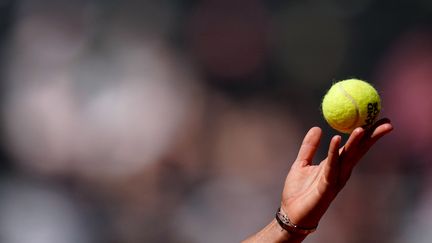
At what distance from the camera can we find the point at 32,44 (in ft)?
14.9

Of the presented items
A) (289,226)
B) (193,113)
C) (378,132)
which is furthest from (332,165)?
(193,113)

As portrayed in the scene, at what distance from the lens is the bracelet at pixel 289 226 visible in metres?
2.35

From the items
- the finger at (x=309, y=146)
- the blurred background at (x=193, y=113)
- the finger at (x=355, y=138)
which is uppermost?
the finger at (x=355, y=138)

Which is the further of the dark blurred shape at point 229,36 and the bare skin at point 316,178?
the dark blurred shape at point 229,36

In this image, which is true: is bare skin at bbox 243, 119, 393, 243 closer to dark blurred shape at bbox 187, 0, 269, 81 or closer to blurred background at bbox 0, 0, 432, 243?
blurred background at bbox 0, 0, 432, 243

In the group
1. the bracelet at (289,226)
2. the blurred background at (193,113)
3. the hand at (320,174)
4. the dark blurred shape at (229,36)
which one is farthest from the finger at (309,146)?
the dark blurred shape at (229,36)

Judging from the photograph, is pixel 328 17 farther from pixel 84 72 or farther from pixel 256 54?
pixel 84 72

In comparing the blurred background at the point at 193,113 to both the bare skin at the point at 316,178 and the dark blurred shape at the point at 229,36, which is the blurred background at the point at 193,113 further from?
the bare skin at the point at 316,178

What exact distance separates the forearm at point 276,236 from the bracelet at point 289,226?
1 centimetres

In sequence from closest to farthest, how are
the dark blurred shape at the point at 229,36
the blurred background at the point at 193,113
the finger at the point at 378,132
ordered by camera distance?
the finger at the point at 378,132, the blurred background at the point at 193,113, the dark blurred shape at the point at 229,36

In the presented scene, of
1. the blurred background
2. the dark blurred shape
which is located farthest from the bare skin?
the dark blurred shape

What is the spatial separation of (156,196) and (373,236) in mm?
1249

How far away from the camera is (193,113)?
4344 mm

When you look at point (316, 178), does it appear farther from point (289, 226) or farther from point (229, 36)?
point (229, 36)
